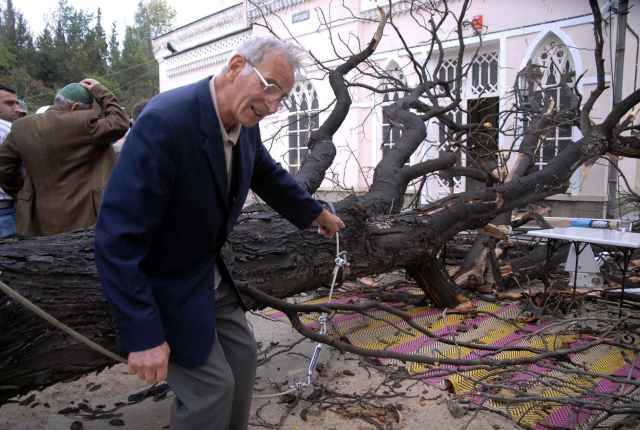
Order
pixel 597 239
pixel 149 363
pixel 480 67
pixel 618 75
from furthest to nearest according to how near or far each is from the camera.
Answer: pixel 480 67
pixel 618 75
pixel 597 239
pixel 149 363

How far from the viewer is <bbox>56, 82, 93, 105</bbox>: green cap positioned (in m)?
2.98

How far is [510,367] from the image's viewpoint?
10.0 feet

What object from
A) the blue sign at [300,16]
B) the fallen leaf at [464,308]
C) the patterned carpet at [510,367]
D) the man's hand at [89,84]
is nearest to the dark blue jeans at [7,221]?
the man's hand at [89,84]

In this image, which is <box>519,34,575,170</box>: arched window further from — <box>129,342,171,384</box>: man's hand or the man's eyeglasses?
<box>129,342,171,384</box>: man's hand

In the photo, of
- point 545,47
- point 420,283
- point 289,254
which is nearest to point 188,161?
point 289,254

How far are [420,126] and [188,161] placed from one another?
3.73 metres

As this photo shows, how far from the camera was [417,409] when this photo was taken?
2.66 meters

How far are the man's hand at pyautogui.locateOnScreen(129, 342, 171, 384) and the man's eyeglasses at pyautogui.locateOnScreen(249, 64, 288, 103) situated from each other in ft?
2.66

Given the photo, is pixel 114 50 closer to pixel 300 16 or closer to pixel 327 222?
pixel 300 16

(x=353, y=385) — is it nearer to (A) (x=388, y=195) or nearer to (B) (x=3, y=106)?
(A) (x=388, y=195)

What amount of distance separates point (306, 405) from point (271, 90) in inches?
73.8

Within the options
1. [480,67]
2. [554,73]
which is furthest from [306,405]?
[480,67]

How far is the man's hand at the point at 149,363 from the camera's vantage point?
1.39 metres

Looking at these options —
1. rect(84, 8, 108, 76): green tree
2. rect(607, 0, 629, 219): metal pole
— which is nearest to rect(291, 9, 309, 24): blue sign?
rect(607, 0, 629, 219): metal pole
